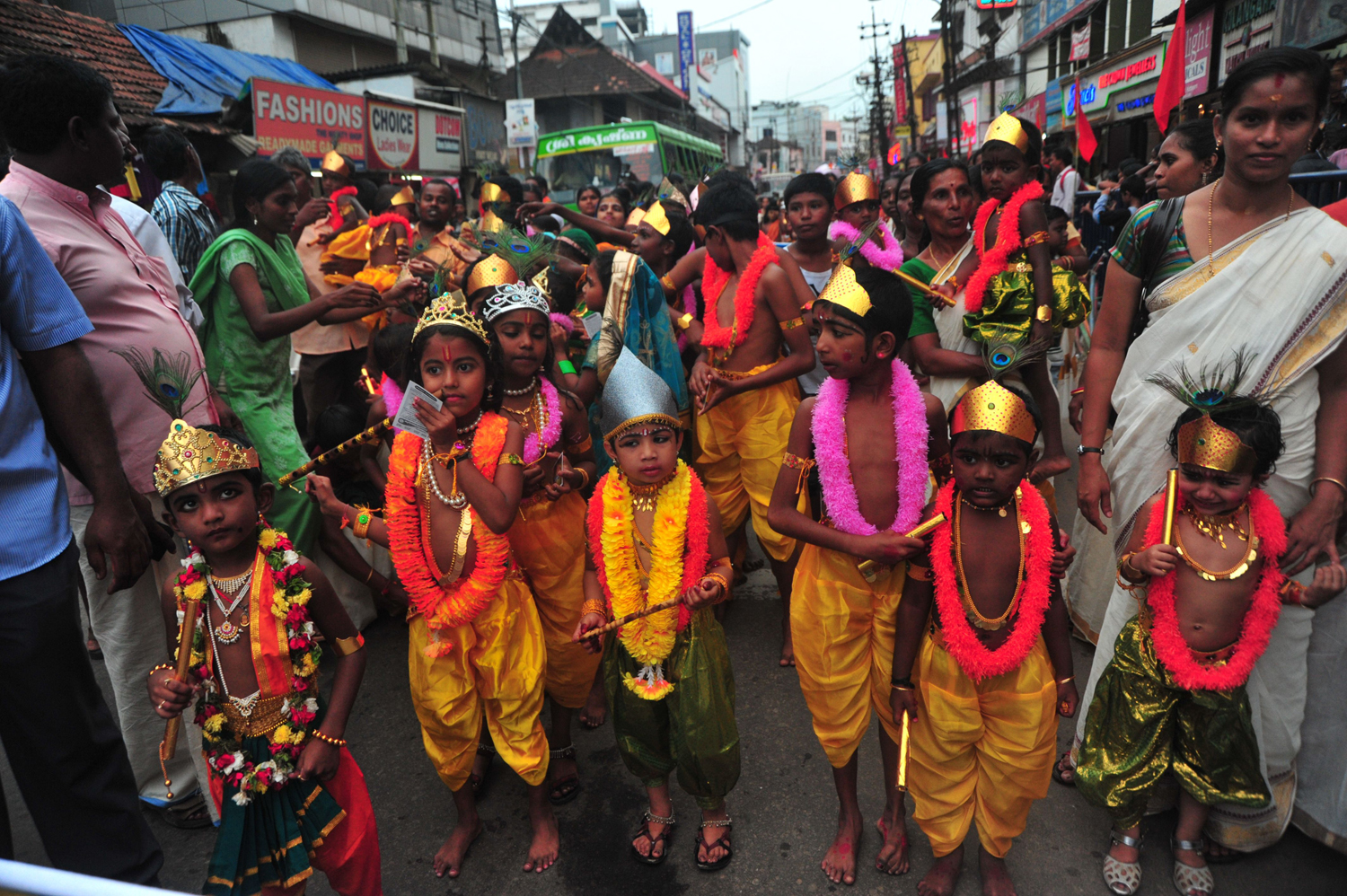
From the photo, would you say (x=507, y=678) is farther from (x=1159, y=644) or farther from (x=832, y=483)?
(x=1159, y=644)

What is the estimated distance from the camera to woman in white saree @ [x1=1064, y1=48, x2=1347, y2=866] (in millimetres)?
2309

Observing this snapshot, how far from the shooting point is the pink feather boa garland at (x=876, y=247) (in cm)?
485

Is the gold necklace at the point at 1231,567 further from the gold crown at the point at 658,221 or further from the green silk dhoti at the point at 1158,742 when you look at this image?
the gold crown at the point at 658,221

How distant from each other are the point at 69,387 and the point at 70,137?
0.93 meters

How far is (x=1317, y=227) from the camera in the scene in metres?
2.34

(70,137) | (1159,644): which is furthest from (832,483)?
(70,137)

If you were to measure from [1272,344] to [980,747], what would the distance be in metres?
1.50

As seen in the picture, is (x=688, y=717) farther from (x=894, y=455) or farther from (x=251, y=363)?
(x=251, y=363)

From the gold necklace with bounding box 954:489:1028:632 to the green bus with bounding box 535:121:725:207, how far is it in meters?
19.5

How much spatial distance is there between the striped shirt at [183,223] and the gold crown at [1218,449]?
457cm

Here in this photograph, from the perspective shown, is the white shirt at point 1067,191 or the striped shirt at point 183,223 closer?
the striped shirt at point 183,223

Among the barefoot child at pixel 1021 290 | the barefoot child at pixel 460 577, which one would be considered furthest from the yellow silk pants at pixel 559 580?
the barefoot child at pixel 1021 290

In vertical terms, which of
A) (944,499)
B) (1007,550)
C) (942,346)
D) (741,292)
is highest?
(741,292)

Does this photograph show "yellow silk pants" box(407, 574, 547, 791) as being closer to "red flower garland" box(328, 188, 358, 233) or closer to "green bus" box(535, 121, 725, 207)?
"red flower garland" box(328, 188, 358, 233)
